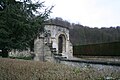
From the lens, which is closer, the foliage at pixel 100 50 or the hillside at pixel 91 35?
the foliage at pixel 100 50

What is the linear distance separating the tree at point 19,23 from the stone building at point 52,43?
417 centimetres

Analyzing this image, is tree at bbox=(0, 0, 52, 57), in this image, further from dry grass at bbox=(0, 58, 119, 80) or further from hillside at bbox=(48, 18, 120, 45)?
hillside at bbox=(48, 18, 120, 45)

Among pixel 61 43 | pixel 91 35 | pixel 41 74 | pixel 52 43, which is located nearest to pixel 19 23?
A: pixel 41 74

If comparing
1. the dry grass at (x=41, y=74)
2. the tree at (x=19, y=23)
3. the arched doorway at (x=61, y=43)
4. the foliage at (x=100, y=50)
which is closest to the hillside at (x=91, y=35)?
the foliage at (x=100, y=50)

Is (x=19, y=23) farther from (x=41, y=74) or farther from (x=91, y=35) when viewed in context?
(x=91, y=35)

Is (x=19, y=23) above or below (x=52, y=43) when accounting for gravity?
above

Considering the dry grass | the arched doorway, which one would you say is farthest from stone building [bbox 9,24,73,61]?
the dry grass

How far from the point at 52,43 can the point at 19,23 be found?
960 centimetres

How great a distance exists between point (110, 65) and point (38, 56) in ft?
32.7

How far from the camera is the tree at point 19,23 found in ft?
39.4

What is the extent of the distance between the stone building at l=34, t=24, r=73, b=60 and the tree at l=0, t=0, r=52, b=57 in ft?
13.7

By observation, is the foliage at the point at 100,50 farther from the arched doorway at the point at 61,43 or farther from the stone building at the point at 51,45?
→ the arched doorway at the point at 61,43

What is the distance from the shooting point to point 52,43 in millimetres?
21312

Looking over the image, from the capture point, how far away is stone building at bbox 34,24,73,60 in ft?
59.5
